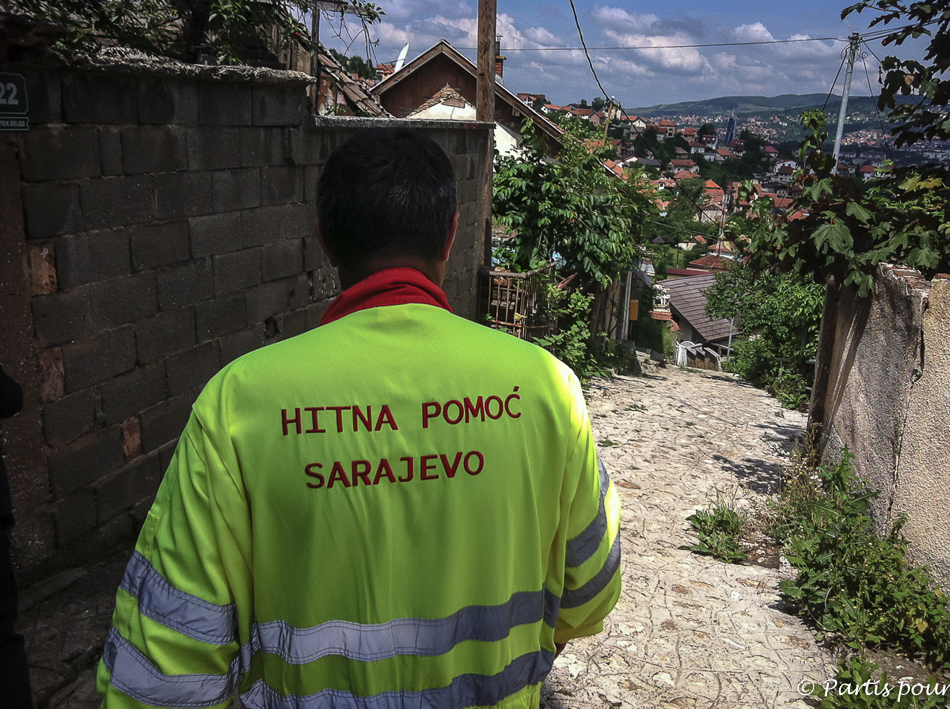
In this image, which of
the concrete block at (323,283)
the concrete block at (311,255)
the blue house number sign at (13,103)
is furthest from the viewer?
the concrete block at (323,283)

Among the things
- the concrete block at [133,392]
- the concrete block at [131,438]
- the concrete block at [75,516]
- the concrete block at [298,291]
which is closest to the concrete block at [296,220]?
the concrete block at [298,291]

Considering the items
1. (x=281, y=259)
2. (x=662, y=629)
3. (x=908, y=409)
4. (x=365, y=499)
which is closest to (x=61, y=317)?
(x=281, y=259)

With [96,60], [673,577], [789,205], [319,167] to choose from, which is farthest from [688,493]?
[96,60]

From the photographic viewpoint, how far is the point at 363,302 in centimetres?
131

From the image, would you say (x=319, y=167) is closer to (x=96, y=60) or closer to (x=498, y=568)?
(x=96, y=60)

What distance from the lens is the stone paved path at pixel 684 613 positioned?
3.36 m

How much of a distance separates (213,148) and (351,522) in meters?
3.42

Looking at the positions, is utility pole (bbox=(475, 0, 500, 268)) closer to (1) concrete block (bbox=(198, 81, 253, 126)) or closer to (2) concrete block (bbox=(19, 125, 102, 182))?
(1) concrete block (bbox=(198, 81, 253, 126))

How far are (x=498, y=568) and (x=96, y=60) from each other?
3030 millimetres

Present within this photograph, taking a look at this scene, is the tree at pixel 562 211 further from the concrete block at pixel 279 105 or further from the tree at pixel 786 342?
the concrete block at pixel 279 105

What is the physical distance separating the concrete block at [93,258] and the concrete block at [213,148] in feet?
2.17

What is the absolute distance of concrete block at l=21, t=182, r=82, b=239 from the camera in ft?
10.0

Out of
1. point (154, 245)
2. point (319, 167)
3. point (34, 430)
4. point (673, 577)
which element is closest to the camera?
point (34, 430)

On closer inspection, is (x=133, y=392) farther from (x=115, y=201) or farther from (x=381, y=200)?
(x=381, y=200)
